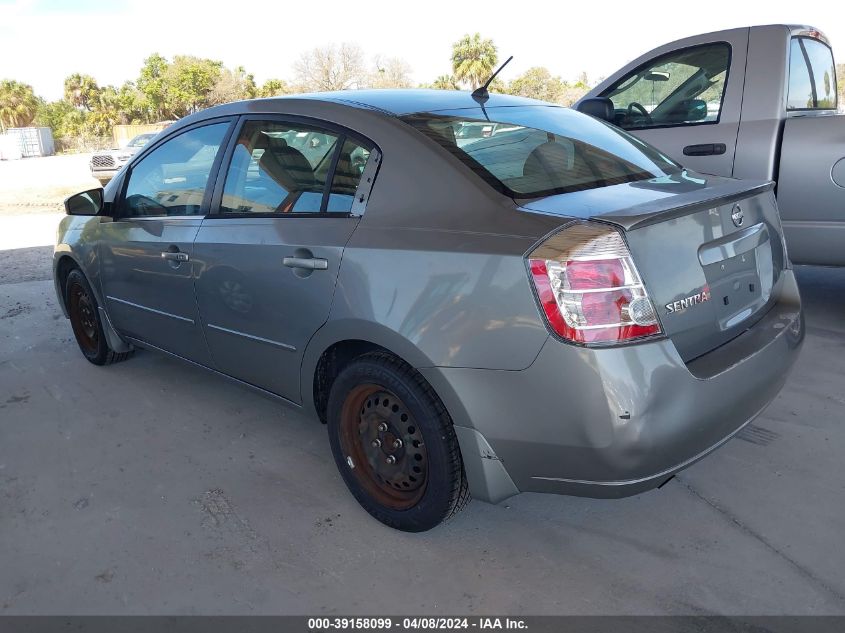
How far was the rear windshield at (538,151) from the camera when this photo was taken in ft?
8.18

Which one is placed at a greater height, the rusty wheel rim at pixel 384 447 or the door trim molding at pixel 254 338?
the door trim molding at pixel 254 338

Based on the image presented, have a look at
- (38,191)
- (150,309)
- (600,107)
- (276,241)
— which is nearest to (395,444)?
(276,241)

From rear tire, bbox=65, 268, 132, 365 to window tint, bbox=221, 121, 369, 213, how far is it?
1.73 m

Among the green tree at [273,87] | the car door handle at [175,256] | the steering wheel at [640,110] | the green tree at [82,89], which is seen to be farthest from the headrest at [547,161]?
the green tree at [82,89]

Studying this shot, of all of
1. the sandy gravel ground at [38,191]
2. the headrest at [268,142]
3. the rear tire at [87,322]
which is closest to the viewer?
the headrest at [268,142]

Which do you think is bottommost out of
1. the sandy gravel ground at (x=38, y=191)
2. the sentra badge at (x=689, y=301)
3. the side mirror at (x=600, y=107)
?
the sandy gravel ground at (x=38, y=191)

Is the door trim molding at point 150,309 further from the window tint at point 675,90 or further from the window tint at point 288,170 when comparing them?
the window tint at point 675,90

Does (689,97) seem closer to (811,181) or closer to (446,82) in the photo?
(811,181)

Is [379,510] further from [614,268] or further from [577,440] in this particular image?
[614,268]

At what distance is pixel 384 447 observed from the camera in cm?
265

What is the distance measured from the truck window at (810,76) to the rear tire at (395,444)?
360 centimetres

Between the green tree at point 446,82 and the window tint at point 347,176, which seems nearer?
the window tint at point 347,176

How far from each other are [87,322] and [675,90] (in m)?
4.39

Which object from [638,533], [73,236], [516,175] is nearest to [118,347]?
[73,236]
